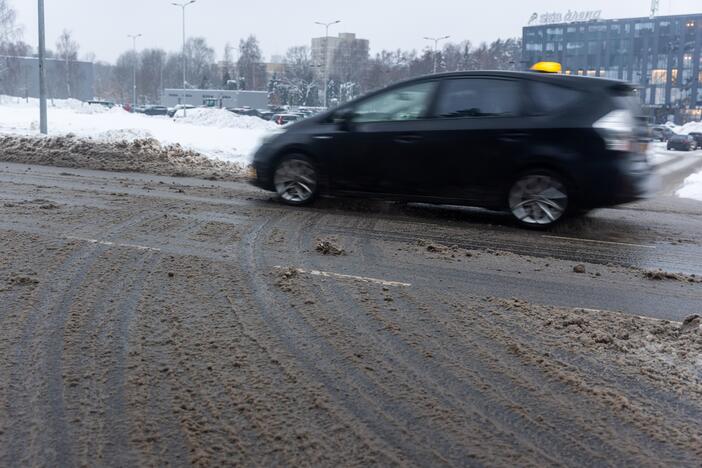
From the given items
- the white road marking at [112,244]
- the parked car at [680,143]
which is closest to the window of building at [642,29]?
the parked car at [680,143]

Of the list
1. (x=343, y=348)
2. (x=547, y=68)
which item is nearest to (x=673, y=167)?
(x=547, y=68)

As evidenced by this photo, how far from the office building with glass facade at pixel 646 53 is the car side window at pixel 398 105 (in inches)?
4407

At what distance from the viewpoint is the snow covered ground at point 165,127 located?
1842 centimetres

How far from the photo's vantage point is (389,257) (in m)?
6.15

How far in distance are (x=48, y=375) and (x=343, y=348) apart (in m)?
1.57

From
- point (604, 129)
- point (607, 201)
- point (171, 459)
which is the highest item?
point (604, 129)

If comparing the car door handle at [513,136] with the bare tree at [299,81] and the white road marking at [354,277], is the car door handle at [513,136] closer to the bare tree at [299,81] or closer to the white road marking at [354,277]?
the white road marking at [354,277]

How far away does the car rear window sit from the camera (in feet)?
24.1

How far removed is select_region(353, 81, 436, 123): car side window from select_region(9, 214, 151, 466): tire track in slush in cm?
418

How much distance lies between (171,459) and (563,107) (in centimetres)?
598

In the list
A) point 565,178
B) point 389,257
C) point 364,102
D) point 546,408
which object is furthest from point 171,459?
point 364,102

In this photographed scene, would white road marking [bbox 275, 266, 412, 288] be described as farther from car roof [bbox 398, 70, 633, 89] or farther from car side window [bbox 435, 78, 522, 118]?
car roof [bbox 398, 70, 633, 89]

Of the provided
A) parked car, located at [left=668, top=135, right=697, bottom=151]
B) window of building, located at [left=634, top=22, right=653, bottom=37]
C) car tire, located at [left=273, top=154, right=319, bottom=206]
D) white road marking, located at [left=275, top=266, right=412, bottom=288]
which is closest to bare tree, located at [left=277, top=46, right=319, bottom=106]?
window of building, located at [left=634, top=22, right=653, bottom=37]

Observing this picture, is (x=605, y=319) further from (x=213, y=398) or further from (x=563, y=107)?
(x=563, y=107)
